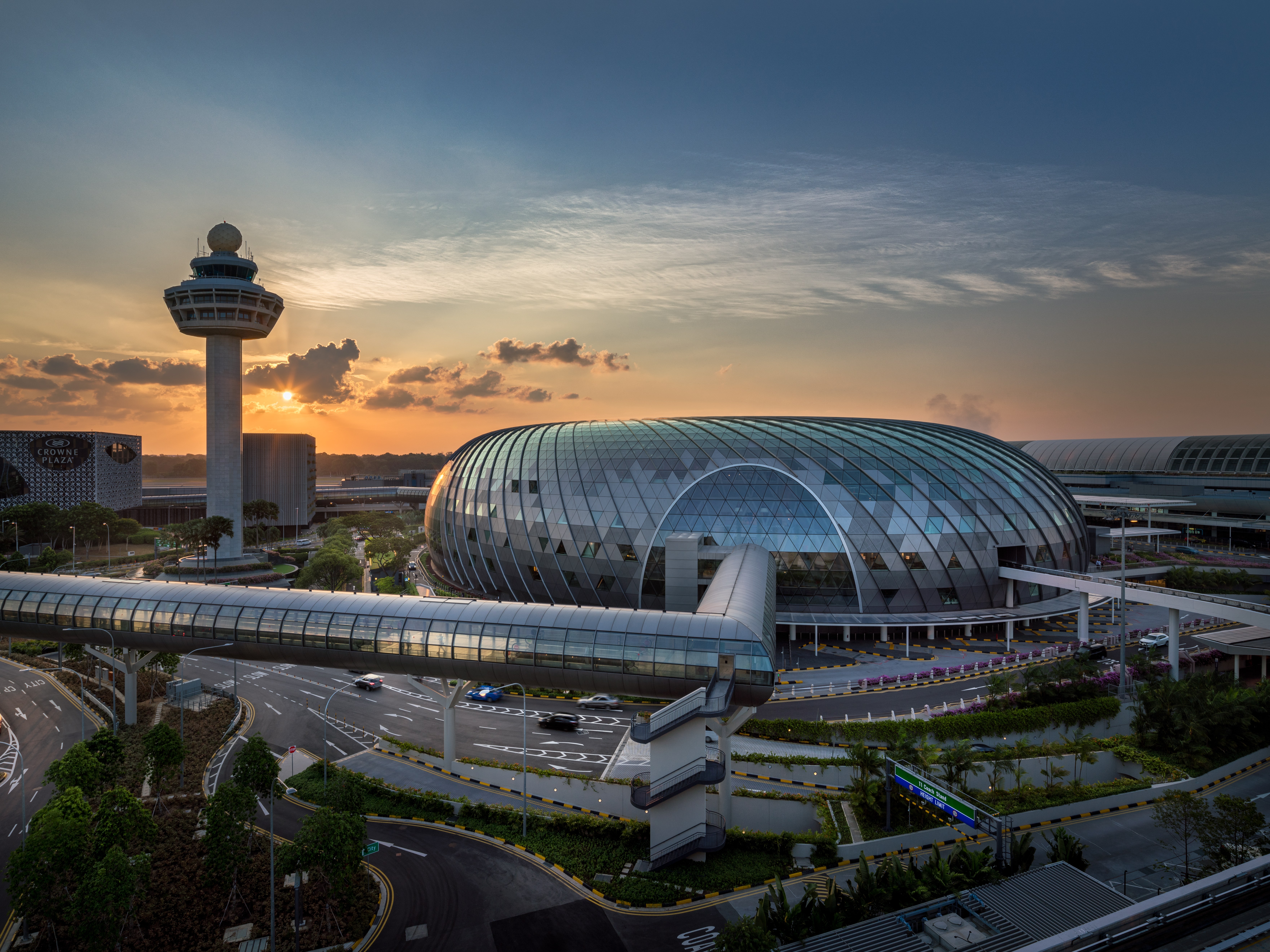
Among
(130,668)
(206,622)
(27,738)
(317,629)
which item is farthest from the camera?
(130,668)

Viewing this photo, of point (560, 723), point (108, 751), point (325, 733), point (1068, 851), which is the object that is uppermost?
point (108, 751)

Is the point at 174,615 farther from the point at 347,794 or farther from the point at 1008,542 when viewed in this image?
the point at 1008,542

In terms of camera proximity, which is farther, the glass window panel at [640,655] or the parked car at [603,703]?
the parked car at [603,703]

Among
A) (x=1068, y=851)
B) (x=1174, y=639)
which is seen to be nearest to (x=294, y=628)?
(x=1068, y=851)

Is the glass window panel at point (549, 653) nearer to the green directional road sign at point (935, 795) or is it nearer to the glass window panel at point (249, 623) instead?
the glass window panel at point (249, 623)

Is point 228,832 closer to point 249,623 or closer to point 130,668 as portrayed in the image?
point 249,623

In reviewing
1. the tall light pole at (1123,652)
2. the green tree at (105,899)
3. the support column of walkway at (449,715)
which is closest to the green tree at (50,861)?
the green tree at (105,899)
